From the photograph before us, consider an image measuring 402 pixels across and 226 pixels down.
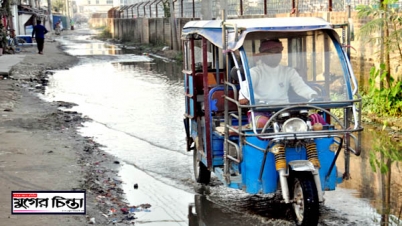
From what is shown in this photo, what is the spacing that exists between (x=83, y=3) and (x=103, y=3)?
27.6 feet

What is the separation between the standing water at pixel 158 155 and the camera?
733 cm

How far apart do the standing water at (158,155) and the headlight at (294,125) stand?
1.18 metres

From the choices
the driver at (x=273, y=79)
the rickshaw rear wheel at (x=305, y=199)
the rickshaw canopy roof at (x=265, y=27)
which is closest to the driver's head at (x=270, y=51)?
the driver at (x=273, y=79)

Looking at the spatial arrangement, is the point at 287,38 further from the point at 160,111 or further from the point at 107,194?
the point at 160,111

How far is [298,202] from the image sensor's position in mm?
6586

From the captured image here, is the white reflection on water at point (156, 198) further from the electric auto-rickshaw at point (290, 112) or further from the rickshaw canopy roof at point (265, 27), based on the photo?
the rickshaw canopy roof at point (265, 27)

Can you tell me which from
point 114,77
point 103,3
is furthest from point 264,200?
point 103,3

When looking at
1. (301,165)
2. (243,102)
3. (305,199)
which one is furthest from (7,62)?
(305,199)

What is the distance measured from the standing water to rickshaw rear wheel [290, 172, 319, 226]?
1.71 feet

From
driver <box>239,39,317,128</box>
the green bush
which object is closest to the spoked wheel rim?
driver <box>239,39,317,128</box>

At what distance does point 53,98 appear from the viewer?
1692cm

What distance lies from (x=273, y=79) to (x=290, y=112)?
490mm

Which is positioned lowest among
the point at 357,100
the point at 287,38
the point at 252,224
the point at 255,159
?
the point at 252,224

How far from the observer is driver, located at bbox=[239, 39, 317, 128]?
6789 millimetres
